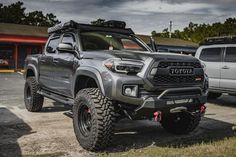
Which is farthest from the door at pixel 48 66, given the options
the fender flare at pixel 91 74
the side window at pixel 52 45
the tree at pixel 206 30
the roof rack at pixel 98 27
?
the tree at pixel 206 30

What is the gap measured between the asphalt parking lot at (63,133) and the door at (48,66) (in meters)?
0.86

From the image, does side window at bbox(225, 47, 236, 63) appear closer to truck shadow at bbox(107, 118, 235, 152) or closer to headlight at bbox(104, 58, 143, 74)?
truck shadow at bbox(107, 118, 235, 152)

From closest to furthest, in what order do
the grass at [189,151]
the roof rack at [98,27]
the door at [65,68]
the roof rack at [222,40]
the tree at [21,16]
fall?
the grass at [189,151] < the door at [65,68] < the roof rack at [98,27] < the roof rack at [222,40] < the tree at [21,16]

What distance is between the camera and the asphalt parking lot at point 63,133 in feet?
20.4

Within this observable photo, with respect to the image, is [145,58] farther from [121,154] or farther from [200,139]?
[200,139]

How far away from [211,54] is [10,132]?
25.0 feet

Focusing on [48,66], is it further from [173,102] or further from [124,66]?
[173,102]

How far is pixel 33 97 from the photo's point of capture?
31.1 ft

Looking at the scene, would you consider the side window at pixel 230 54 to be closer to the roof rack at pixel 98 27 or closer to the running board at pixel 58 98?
the roof rack at pixel 98 27

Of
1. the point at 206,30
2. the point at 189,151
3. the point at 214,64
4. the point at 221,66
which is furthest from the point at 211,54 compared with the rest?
the point at 206,30

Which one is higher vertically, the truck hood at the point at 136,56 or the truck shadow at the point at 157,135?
the truck hood at the point at 136,56

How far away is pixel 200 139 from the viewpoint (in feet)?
23.0

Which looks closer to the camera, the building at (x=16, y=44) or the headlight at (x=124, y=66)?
the headlight at (x=124, y=66)

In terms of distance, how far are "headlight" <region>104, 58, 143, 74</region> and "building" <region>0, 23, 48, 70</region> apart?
30322 millimetres
